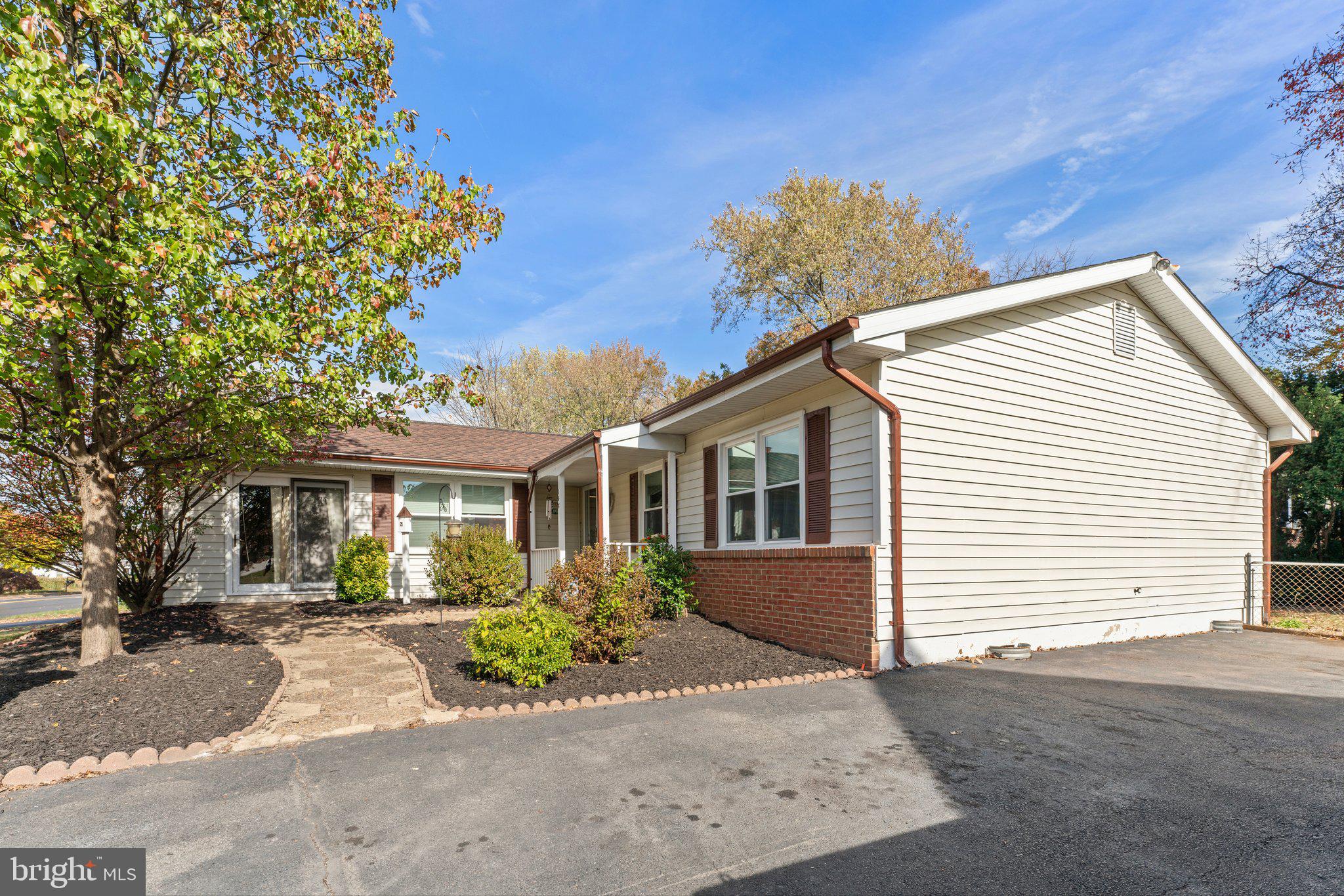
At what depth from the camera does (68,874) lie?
279cm

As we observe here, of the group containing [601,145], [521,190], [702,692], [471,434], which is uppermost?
[601,145]

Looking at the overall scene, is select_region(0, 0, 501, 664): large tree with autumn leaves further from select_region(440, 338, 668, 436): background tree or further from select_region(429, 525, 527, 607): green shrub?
select_region(440, 338, 668, 436): background tree

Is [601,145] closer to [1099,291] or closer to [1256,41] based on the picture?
[1099,291]

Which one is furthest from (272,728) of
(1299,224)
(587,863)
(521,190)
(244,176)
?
(1299,224)

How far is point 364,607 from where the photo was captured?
10570 mm

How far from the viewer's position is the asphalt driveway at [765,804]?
2.64 meters

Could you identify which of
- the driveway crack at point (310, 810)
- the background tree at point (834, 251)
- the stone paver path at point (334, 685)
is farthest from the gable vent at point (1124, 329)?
the background tree at point (834, 251)

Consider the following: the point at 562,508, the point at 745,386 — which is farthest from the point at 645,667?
the point at 562,508

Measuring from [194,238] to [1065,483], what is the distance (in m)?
9.28

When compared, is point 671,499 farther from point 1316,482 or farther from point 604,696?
point 1316,482

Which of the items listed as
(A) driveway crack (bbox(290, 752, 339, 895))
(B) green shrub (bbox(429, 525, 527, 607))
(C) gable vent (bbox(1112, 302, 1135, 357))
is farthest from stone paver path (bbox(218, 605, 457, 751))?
(C) gable vent (bbox(1112, 302, 1135, 357))

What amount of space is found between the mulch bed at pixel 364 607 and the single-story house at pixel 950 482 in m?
0.44

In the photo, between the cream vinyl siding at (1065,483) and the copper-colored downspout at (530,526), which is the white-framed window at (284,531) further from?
the cream vinyl siding at (1065,483)

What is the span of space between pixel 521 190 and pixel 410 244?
6.01 metres
